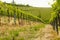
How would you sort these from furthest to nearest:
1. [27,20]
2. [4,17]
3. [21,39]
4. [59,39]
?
[27,20], [4,17], [21,39], [59,39]

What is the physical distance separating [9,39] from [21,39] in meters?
1.32

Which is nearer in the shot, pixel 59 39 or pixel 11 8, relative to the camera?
pixel 59 39

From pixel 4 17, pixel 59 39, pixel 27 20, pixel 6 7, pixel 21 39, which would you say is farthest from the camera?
pixel 27 20

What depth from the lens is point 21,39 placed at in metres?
15.9

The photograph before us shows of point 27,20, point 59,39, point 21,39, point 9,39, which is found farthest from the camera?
point 27,20

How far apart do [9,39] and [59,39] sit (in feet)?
12.4

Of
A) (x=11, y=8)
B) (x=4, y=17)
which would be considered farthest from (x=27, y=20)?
(x=11, y=8)

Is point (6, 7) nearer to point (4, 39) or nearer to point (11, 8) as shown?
point (11, 8)

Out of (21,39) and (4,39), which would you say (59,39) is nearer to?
(21,39)

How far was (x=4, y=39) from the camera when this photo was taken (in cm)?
1550

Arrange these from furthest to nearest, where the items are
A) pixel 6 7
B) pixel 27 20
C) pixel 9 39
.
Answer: pixel 27 20
pixel 6 7
pixel 9 39

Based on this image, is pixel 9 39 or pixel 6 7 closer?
pixel 9 39

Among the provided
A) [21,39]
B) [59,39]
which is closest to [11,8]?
[21,39]

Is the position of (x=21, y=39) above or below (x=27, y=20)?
above
